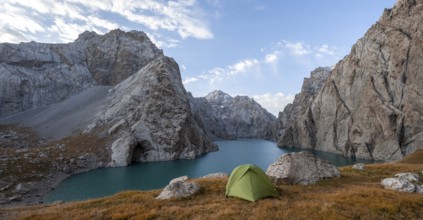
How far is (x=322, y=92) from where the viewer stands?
169 metres

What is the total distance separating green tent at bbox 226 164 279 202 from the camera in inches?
837

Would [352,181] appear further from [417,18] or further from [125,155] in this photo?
[417,18]

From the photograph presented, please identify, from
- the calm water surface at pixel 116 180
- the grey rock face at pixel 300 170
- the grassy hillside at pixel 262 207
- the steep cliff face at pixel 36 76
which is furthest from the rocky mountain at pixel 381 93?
the steep cliff face at pixel 36 76

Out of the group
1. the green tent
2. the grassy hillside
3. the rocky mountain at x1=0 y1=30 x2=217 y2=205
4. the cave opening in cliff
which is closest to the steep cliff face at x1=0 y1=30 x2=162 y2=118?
the rocky mountain at x1=0 y1=30 x2=217 y2=205

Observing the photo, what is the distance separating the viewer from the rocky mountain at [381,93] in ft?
392

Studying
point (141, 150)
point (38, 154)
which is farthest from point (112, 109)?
point (38, 154)

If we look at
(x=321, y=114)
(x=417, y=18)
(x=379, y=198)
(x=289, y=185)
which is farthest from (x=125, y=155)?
(x=417, y=18)

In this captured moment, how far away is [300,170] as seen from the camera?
27.7 m

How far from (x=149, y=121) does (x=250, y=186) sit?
10053 centimetres

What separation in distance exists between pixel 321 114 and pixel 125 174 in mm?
124818

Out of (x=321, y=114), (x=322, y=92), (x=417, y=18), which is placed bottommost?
(x=321, y=114)

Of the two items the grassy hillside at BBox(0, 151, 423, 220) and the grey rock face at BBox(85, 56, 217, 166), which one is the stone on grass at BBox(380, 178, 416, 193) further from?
the grey rock face at BBox(85, 56, 217, 166)

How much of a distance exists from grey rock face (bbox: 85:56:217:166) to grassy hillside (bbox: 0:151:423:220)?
268 feet

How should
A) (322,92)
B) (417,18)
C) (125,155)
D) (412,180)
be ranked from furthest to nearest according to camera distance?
1. (322,92)
2. (417,18)
3. (125,155)
4. (412,180)
